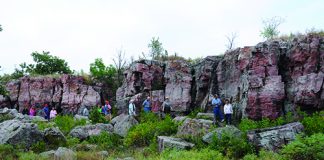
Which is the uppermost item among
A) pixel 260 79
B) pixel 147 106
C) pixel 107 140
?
pixel 260 79

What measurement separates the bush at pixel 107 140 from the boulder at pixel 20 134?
2.99 metres

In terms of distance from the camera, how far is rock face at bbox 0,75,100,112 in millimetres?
31672

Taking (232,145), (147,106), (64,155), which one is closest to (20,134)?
(64,155)

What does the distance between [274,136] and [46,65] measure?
89.5ft

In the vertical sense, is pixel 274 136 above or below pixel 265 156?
above

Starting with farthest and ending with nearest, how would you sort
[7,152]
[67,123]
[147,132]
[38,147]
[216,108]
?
[67,123], [216,108], [147,132], [38,147], [7,152]

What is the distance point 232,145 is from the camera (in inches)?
606

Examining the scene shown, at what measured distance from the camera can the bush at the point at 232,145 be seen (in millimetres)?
15137

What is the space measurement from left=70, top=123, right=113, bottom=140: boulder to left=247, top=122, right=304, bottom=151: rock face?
8891 millimetres

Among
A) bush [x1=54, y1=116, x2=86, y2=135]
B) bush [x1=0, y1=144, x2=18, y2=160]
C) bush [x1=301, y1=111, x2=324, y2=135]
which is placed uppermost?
bush [x1=301, y1=111, x2=324, y2=135]

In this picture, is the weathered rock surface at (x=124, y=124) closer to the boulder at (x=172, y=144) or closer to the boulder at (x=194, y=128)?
the boulder at (x=194, y=128)

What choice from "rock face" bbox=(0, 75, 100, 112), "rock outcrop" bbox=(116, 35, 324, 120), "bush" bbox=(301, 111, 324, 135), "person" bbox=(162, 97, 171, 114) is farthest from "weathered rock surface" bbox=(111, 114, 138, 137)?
"rock face" bbox=(0, 75, 100, 112)

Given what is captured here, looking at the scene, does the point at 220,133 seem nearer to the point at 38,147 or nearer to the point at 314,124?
the point at 314,124

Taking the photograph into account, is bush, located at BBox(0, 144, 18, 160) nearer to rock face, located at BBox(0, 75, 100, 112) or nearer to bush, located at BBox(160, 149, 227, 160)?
bush, located at BBox(160, 149, 227, 160)
